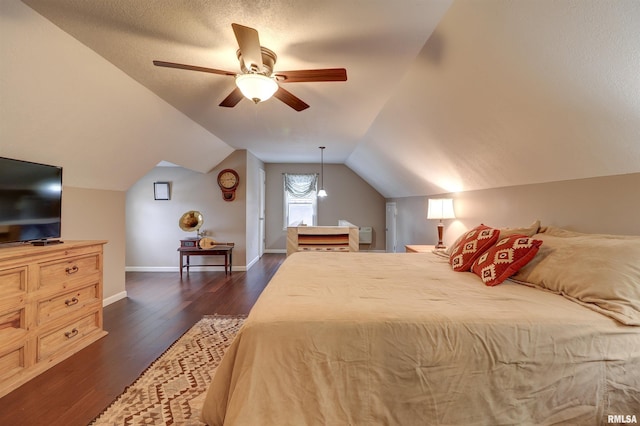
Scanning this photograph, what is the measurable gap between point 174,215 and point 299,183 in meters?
3.14

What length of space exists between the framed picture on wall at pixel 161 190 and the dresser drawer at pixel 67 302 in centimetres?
312

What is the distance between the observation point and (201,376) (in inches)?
76.2

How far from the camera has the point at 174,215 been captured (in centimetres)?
541

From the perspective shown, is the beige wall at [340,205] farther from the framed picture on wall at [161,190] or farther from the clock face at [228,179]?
the framed picture on wall at [161,190]

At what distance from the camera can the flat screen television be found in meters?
2.00

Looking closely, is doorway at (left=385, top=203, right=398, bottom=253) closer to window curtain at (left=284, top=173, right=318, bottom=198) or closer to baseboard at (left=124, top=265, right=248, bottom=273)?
window curtain at (left=284, top=173, right=318, bottom=198)

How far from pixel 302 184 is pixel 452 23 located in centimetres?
573

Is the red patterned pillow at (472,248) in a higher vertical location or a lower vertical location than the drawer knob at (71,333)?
higher

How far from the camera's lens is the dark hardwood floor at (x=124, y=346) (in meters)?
1.64

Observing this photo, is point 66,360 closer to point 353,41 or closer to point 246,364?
point 246,364

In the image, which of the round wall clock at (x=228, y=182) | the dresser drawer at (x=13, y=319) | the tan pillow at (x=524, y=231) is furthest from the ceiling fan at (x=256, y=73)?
the round wall clock at (x=228, y=182)

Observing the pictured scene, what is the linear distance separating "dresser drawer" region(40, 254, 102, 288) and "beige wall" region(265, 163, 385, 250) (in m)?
4.92

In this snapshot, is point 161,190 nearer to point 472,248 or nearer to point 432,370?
point 472,248

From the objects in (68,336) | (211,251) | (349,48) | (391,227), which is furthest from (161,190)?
(391,227)
